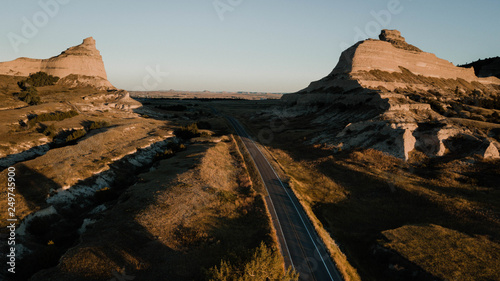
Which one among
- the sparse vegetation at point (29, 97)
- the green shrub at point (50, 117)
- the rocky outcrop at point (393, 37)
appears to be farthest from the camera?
the rocky outcrop at point (393, 37)

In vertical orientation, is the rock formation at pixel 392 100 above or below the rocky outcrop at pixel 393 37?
below

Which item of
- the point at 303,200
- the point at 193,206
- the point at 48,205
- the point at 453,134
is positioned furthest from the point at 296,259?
the point at 453,134

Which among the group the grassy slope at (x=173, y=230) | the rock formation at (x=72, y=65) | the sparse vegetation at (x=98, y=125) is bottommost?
the grassy slope at (x=173, y=230)

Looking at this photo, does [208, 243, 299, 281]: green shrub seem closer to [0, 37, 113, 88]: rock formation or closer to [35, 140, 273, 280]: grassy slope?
[35, 140, 273, 280]: grassy slope

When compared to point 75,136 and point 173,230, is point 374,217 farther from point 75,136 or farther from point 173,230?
point 75,136

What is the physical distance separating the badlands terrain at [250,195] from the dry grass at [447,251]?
0.12 metres

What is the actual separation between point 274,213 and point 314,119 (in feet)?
195

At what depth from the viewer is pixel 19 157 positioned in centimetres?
4116

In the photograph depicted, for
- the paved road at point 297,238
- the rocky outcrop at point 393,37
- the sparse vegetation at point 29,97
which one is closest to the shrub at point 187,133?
the paved road at point 297,238

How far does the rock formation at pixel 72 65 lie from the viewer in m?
104

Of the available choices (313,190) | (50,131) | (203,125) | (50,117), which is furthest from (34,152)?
(313,190)

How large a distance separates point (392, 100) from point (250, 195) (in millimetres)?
50582

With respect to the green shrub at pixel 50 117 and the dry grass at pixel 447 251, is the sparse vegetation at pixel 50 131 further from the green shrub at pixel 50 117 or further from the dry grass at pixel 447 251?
the dry grass at pixel 447 251

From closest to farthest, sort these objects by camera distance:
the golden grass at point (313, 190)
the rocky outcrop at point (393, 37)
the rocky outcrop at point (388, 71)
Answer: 1. the golden grass at point (313, 190)
2. the rocky outcrop at point (388, 71)
3. the rocky outcrop at point (393, 37)
